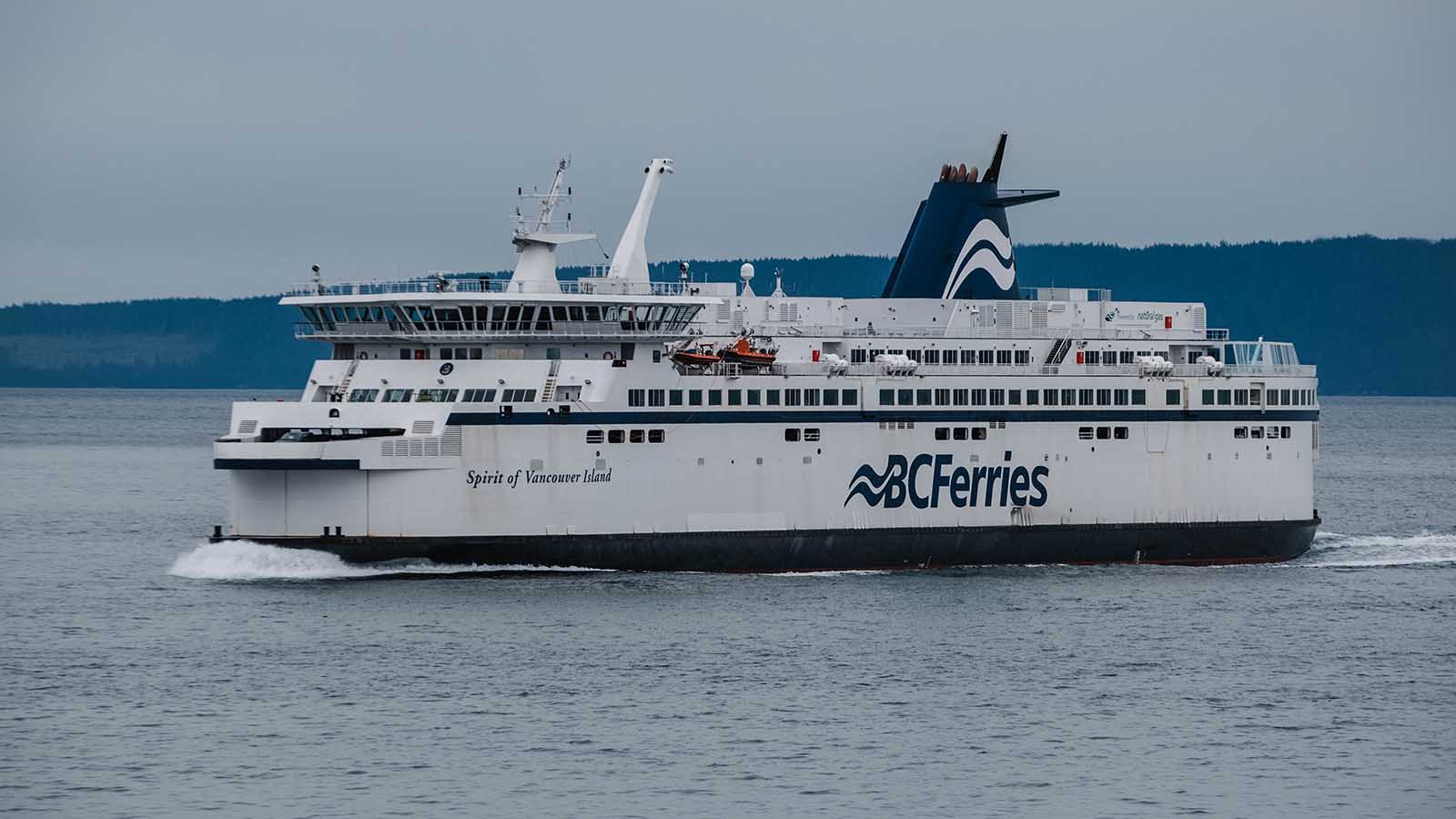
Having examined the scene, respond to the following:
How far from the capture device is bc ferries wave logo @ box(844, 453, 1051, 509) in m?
48.2

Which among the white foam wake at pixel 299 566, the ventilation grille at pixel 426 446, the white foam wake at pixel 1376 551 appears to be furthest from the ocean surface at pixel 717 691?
the ventilation grille at pixel 426 446

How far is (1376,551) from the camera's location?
57.2 metres

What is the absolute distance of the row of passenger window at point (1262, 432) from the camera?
5247 cm

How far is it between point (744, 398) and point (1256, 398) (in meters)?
14.6

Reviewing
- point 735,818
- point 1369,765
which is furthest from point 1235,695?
point 735,818

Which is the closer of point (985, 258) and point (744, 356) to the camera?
point (744, 356)

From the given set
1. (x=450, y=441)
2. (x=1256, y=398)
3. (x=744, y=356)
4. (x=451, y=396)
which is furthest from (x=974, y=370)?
(x=450, y=441)

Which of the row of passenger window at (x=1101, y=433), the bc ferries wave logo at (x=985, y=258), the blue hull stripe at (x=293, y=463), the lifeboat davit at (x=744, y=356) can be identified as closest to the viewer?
the blue hull stripe at (x=293, y=463)

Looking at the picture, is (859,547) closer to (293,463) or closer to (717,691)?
(293,463)

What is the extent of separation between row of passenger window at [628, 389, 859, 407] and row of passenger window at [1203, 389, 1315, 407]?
10.2 meters

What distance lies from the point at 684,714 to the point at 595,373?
13.7 meters

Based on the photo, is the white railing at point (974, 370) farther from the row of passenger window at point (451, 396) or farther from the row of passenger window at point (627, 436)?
the row of passenger window at point (451, 396)

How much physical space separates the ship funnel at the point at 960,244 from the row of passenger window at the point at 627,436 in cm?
1200

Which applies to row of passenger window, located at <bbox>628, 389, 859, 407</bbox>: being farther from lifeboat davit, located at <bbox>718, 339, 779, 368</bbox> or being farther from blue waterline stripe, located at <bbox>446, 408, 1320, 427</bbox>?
lifeboat davit, located at <bbox>718, 339, 779, 368</bbox>
